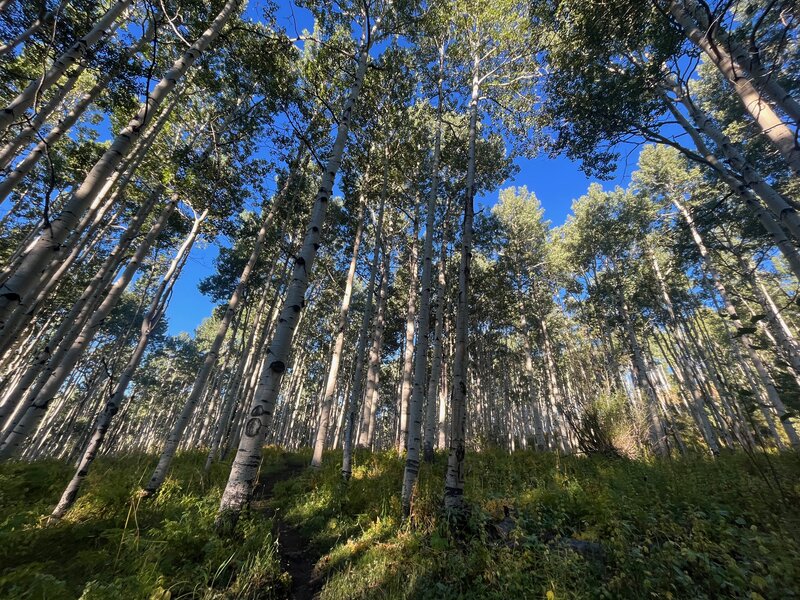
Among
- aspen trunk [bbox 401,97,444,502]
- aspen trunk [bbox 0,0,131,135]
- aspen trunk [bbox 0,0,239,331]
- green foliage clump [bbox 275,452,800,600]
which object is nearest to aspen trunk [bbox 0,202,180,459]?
aspen trunk [bbox 0,0,131,135]

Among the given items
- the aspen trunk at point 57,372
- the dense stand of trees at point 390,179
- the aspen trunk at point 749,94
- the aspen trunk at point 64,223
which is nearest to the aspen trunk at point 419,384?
the dense stand of trees at point 390,179

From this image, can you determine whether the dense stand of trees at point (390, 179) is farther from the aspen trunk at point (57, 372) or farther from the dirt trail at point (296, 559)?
the dirt trail at point (296, 559)

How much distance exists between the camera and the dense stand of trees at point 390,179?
523cm

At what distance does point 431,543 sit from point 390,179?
1176cm

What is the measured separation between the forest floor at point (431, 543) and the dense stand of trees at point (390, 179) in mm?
581

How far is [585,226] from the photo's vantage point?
18844 mm

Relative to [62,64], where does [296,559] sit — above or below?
below

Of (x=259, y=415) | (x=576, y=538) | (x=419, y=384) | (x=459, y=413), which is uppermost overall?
(x=419, y=384)

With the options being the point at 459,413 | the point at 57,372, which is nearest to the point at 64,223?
the point at 459,413

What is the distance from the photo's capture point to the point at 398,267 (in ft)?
64.8

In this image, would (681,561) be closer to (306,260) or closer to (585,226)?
(306,260)

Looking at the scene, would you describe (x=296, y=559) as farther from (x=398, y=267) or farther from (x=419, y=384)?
(x=398, y=267)

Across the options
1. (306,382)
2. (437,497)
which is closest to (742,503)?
(437,497)

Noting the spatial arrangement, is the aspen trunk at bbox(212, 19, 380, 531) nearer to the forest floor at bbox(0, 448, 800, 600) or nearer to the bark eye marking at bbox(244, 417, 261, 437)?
the bark eye marking at bbox(244, 417, 261, 437)
